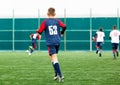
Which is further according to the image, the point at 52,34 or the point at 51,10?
the point at 52,34

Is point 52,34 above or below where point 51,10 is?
below

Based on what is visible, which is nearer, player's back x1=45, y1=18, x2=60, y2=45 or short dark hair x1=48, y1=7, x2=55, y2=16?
short dark hair x1=48, y1=7, x2=55, y2=16

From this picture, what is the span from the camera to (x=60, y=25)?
480 inches

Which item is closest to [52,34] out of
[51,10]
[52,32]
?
[52,32]

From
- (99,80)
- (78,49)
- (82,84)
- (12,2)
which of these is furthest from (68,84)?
(12,2)

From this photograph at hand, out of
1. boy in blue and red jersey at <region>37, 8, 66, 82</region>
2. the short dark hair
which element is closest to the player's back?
boy in blue and red jersey at <region>37, 8, 66, 82</region>

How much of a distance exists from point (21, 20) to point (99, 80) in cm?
3134

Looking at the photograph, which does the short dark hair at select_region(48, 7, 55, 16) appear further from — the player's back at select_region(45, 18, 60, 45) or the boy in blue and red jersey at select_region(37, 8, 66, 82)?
the player's back at select_region(45, 18, 60, 45)

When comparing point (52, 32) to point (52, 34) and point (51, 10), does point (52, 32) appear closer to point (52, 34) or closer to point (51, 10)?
point (52, 34)

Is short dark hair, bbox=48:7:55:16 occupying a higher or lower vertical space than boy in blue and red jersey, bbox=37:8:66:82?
higher

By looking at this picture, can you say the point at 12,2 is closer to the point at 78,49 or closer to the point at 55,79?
the point at 78,49

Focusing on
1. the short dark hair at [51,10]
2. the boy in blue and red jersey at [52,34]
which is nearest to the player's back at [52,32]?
the boy in blue and red jersey at [52,34]

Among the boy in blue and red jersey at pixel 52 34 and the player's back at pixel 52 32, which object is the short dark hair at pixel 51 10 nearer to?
the boy in blue and red jersey at pixel 52 34

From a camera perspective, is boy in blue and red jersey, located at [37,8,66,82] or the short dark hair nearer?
the short dark hair
